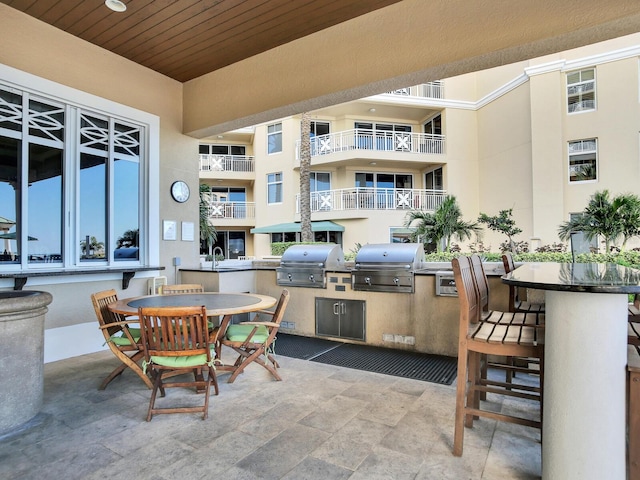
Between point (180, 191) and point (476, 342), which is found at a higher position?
point (180, 191)

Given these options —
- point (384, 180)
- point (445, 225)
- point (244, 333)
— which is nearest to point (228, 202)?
point (384, 180)

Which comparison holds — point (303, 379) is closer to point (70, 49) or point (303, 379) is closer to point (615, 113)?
point (70, 49)

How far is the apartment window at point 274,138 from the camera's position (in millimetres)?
14570

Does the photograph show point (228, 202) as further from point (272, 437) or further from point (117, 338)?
point (272, 437)

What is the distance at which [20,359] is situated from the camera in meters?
2.41

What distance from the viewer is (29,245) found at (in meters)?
3.74

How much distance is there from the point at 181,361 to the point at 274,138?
43.3 ft

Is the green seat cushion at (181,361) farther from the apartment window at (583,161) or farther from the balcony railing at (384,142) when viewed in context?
the balcony railing at (384,142)

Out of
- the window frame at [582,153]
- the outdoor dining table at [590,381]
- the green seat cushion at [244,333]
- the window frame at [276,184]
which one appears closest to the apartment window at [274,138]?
the window frame at [276,184]

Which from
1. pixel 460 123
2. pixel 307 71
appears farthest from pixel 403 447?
pixel 460 123

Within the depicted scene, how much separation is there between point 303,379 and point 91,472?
5.56ft

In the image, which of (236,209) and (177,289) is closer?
(177,289)

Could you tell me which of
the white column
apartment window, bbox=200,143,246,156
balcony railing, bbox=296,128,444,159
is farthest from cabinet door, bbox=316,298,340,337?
apartment window, bbox=200,143,246,156

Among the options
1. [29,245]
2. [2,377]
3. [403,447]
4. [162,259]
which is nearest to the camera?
[403,447]
